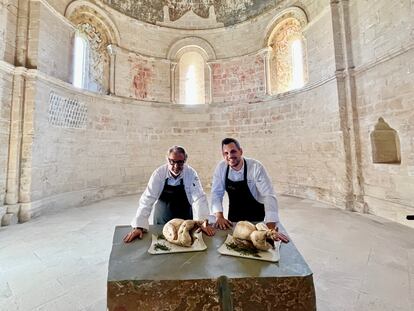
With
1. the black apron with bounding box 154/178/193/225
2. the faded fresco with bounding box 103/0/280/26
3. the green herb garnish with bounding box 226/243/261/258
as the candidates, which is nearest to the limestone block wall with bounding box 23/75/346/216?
the faded fresco with bounding box 103/0/280/26

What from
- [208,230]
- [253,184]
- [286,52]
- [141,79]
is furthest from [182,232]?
[286,52]

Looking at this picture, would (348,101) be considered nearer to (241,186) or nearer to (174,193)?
(241,186)

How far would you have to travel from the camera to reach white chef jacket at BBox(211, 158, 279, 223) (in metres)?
2.46

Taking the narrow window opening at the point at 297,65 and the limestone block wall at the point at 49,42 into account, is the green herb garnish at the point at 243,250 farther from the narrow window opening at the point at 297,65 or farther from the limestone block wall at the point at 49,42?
the narrow window opening at the point at 297,65

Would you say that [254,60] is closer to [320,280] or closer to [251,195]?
[251,195]

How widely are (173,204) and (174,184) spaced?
1.08 feet

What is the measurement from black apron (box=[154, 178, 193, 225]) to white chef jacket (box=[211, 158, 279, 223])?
402 millimetres

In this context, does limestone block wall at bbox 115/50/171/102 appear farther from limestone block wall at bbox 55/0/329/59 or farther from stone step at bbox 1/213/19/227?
stone step at bbox 1/213/19/227

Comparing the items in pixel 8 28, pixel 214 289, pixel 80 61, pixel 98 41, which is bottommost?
pixel 214 289

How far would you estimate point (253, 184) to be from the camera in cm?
267

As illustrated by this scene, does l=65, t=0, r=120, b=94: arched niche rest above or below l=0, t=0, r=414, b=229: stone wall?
above

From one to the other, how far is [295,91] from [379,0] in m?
2.83

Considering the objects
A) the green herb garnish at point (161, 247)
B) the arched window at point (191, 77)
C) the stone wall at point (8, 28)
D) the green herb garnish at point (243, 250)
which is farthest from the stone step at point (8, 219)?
the arched window at point (191, 77)

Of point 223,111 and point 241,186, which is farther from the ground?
point 223,111
